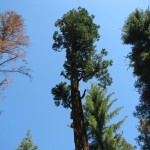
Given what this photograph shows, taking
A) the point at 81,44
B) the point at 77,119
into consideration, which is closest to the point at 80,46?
the point at 81,44

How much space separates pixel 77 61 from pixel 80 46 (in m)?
1.67

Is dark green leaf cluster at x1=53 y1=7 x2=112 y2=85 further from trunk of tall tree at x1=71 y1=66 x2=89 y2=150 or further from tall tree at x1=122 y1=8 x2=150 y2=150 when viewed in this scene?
tall tree at x1=122 y1=8 x2=150 y2=150

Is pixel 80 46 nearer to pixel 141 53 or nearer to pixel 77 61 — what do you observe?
pixel 77 61

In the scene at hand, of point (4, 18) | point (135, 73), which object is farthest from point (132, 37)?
point (4, 18)

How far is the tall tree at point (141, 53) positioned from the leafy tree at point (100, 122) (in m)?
1.97

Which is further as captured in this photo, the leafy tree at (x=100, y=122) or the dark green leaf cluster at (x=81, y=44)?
the leafy tree at (x=100, y=122)

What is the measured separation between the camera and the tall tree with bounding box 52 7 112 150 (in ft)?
36.6

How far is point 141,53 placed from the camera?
18.6 meters

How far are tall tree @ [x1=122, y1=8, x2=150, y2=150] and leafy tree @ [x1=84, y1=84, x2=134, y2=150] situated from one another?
1.97 m

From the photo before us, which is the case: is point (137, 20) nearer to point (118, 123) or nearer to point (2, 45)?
point (118, 123)

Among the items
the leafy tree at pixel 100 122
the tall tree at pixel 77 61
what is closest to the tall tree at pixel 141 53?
the leafy tree at pixel 100 122

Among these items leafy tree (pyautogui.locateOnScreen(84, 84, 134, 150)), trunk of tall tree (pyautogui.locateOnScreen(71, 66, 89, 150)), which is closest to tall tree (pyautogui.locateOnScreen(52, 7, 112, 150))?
trunk of tall tree (pyautogui.locateOnScreen(71, 66, 89, 150))

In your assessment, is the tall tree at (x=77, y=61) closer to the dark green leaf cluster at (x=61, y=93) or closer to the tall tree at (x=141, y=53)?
the dark green leaf cluster at (x=61, y=93)

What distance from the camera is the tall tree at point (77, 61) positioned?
11.2 metres
